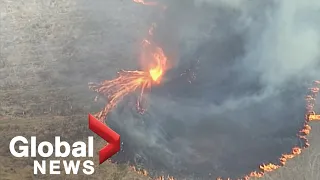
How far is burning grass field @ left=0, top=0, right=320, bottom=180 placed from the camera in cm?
4159

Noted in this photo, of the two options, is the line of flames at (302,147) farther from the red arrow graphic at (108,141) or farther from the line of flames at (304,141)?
the red arrow graphic at (108,141)

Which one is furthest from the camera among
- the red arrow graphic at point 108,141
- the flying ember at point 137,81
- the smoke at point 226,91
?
the flying ember at point 137,81

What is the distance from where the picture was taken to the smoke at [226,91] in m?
35.8

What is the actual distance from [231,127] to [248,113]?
5.14ft

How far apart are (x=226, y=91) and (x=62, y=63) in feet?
55.9

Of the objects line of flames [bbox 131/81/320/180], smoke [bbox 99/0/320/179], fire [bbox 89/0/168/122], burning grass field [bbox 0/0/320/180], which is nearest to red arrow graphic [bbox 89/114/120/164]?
smoke [bbox 99/0/320/179]

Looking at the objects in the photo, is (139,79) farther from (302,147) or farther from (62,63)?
(302,147)

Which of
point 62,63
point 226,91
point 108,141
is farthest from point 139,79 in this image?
point 62,63

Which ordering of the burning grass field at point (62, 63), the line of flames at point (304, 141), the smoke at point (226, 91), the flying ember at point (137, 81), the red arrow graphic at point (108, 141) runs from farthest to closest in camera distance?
the burning grass field at point (62, 63), the flying ember at point (137, 81), the red arrow graphic at point (108, 141), the smoke at point (226, 91), the line of flames at point (304, 141)

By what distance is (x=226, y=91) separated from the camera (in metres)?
37.0

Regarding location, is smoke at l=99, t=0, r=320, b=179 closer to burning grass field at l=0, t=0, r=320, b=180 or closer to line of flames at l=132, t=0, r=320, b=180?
line of flames at l=132, t=0, r=320, b=180

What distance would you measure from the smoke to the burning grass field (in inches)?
169

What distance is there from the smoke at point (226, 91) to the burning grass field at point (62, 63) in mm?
4305

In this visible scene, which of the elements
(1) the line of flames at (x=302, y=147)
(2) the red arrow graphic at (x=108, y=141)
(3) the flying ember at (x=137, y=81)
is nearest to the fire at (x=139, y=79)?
(3) the flying ember at (x=137, y=81)
